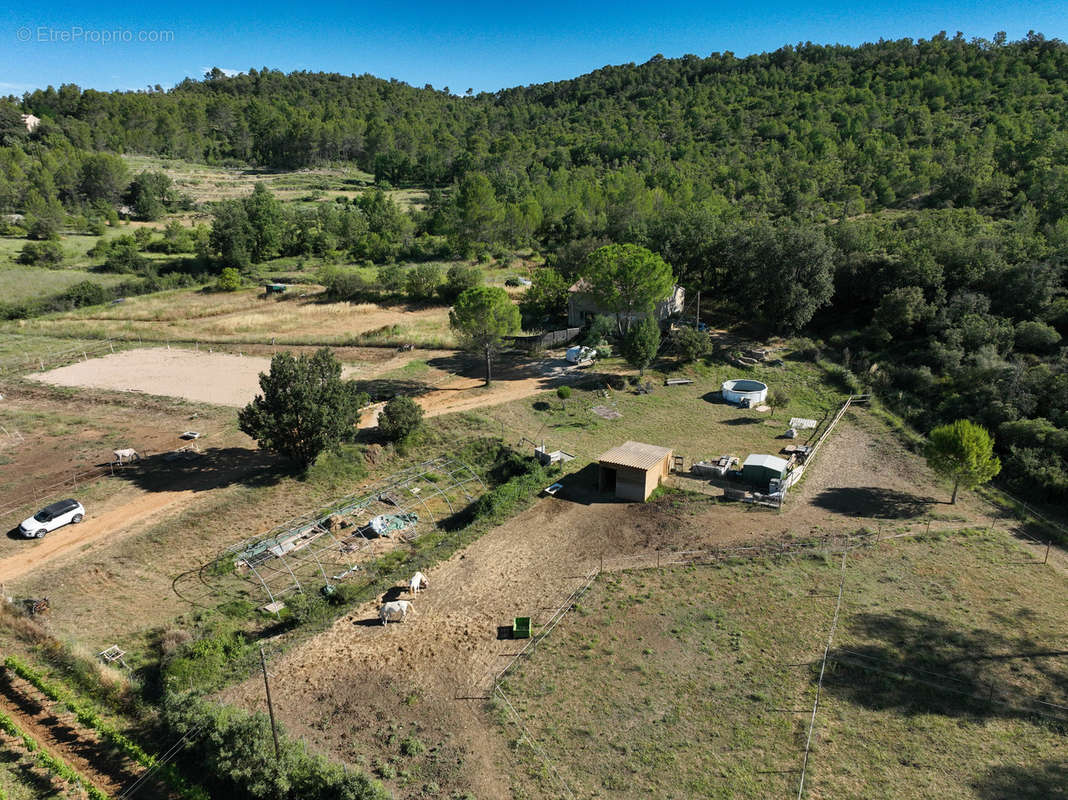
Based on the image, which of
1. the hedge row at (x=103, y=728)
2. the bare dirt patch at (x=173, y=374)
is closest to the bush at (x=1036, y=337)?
the bare dirt patch at (x=173, y=374)

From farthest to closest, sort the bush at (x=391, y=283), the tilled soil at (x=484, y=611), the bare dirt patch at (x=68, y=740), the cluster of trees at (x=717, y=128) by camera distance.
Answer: the cluster of trees at (x=717, y=128) → the bush at (x=391, y=283) → the tilled soil at (x=484, y=611) → the bare dirt patch at (x=68, y=740)

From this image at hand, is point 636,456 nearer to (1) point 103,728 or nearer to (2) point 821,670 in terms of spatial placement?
(2) point 821,670

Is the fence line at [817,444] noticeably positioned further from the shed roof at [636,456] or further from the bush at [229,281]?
the bush at [229,281]

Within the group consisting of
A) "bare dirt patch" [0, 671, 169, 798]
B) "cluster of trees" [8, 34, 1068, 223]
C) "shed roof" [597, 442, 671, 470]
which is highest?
"cluster of trees" [8, 34, 1068, 223]

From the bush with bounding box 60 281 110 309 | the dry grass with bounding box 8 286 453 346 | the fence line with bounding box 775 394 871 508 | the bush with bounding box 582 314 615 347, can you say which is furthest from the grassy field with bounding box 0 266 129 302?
the fence line with bounding box 775 394 871 508

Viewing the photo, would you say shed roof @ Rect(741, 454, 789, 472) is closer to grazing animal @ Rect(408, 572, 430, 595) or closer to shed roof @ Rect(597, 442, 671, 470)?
shed roof @ Rect(597, 442, 671, 470)
